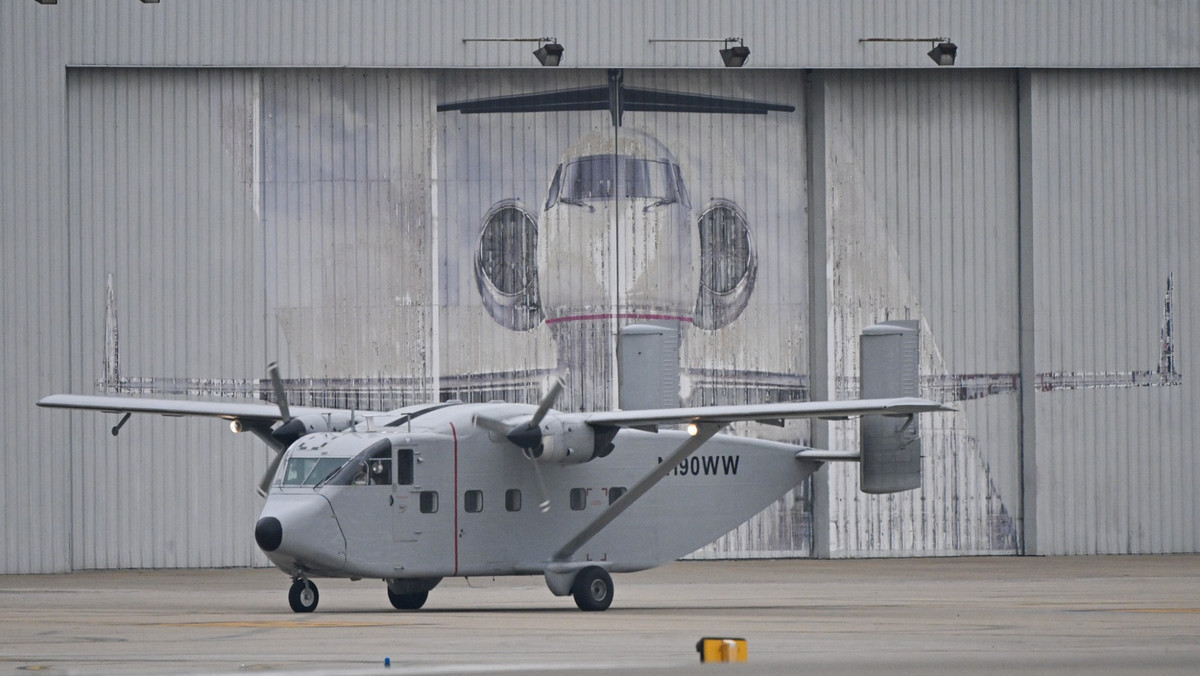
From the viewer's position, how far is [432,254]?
35.2 m

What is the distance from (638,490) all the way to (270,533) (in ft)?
17.4

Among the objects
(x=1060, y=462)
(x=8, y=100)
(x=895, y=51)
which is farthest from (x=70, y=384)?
(x=1060, y=462)

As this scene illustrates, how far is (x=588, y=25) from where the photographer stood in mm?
35281

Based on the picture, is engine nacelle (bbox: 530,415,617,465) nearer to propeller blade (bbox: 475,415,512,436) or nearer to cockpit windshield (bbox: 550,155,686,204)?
propeller blade (bbox: 475,415,512,436)

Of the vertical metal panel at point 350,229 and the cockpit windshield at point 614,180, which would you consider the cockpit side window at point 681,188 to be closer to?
the cockpit windshield at point 614,180

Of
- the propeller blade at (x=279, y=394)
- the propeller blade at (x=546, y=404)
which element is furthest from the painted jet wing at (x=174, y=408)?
the propeller blade at (x=546, y=404)

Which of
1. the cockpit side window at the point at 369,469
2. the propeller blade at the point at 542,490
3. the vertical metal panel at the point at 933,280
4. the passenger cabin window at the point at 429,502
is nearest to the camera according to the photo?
the cockpit side window at the point at 369,469

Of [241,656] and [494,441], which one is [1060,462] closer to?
[494,441]

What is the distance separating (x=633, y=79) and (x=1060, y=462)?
513 inches

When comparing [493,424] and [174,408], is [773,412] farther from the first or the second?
[174,408]

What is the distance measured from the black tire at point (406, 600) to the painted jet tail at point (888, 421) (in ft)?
22.4

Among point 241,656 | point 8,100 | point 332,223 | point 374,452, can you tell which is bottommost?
point 241,656

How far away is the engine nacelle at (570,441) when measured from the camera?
22062 mm

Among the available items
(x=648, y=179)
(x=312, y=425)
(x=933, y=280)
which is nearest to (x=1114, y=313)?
(x=933, y=280)
